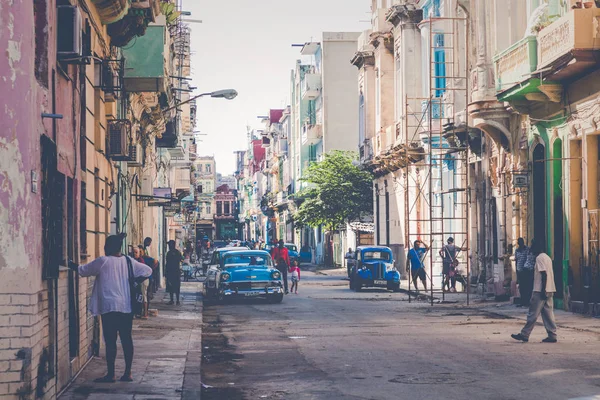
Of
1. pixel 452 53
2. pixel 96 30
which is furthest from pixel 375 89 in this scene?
pixel 96 30

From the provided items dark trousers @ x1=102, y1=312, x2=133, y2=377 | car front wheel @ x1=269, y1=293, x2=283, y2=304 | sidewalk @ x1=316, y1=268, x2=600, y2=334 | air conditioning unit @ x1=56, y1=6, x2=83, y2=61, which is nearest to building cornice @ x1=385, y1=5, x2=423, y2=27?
sidewalk @ x1=316, y1=268, x2=600, y2=334

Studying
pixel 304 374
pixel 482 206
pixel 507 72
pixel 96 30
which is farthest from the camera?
pixel 482 206

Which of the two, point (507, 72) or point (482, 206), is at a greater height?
point (507, 72)

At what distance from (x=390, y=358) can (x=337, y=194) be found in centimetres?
4222

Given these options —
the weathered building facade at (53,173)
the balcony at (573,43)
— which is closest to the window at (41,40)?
the weathered building facade at (53,173)

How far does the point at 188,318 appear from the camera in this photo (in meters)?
24.2

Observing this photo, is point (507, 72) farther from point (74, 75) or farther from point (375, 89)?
point (375, 89)

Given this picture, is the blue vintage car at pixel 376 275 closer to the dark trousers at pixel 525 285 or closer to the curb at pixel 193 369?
the dark trousers at pixel 525 285

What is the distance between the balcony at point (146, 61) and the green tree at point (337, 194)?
35098 millimetres

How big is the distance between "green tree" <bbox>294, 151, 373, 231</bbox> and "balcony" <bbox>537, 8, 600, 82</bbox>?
110 ft

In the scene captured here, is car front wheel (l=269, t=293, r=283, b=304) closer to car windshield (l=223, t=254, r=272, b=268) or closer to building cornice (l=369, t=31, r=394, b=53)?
car windshield (l=223, t=254, r=272, b=268)

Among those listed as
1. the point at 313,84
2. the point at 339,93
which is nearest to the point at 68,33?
the point at 339,93

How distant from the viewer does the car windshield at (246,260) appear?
30.9 m

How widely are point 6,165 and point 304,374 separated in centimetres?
589
